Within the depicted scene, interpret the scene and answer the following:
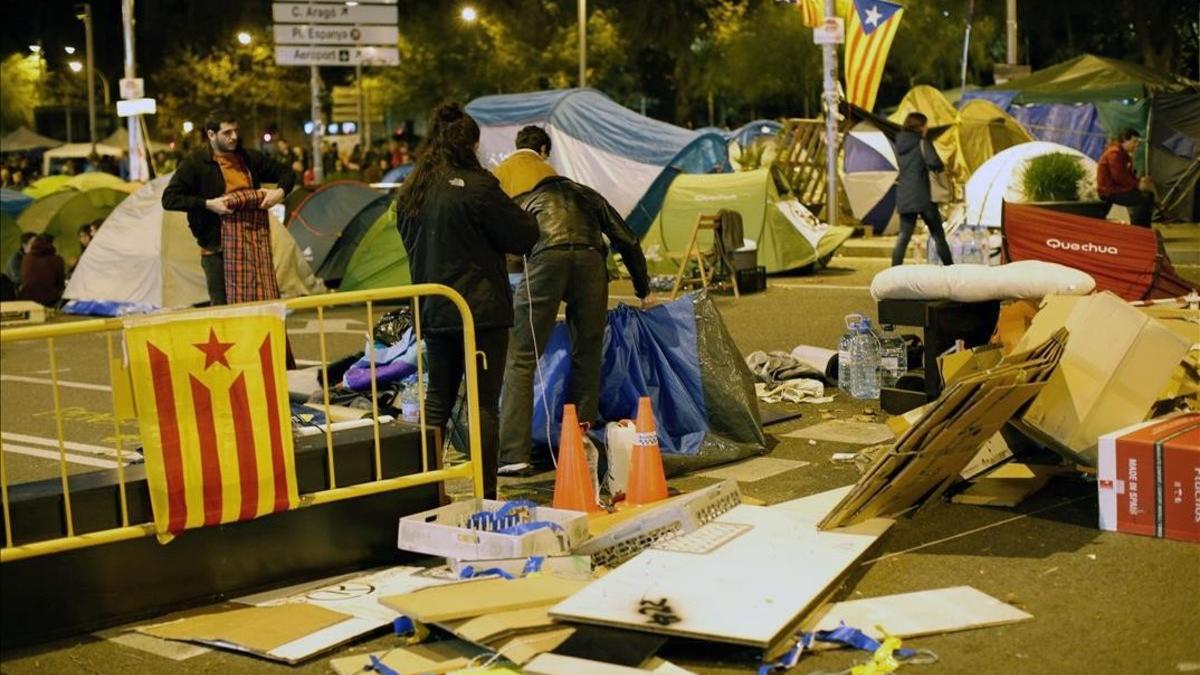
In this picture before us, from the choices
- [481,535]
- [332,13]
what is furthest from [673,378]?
[332,13]

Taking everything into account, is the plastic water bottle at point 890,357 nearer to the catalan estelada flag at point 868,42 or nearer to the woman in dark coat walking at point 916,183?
the woman in dark coat walking at point 916,183

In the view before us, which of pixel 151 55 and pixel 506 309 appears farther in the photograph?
pixel 151 55

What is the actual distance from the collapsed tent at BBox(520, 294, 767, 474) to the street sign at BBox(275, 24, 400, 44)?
21461 millimetres

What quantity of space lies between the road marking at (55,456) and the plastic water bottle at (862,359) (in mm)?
4670

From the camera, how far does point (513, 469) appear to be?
816 cm

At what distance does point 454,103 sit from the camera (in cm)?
739

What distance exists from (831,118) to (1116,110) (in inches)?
217

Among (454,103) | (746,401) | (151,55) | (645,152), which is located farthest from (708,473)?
(151,55)

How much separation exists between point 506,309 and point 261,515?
66.3 inches

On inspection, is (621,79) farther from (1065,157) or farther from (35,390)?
(35,390)

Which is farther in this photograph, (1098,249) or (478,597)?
(1098,249)

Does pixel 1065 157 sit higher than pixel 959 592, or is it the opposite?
pixel 1065 157

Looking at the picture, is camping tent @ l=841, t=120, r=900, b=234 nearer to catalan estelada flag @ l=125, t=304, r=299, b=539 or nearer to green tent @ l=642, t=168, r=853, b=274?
green tent @ l=642, t=168, r=853, b=274

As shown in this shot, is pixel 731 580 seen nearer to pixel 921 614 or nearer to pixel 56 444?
pixel 921 614
